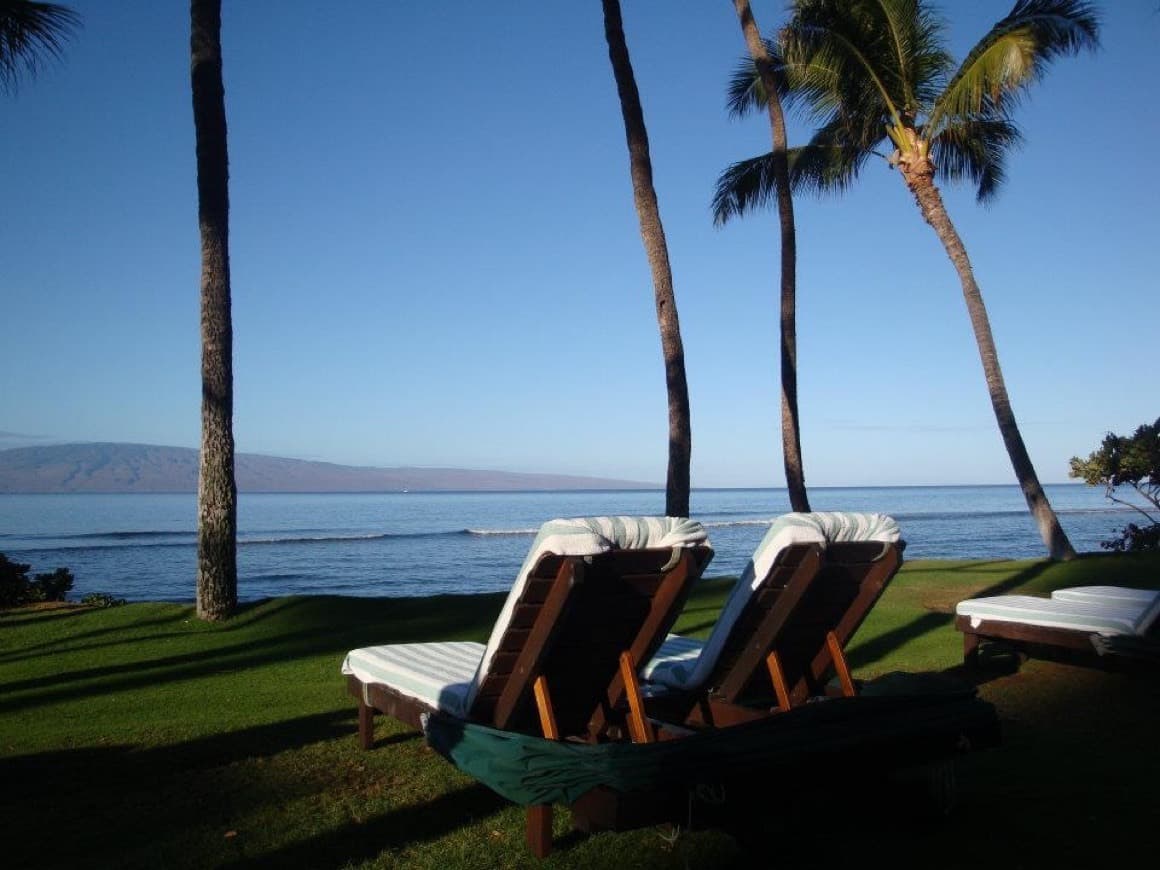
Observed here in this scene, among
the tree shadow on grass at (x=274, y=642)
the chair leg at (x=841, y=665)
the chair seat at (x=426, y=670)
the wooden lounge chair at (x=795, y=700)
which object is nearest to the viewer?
the wooden lounge chair at (x=795, y=700)

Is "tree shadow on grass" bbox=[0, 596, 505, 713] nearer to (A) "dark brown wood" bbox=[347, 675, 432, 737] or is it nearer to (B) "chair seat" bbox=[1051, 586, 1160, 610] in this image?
(A) "dark brown wood" bbox=[347, 675, 432, 737]

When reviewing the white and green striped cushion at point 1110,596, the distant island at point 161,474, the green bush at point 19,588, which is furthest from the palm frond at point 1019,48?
the distant island at point 161,474

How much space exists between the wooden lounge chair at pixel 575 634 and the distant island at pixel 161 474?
125 m

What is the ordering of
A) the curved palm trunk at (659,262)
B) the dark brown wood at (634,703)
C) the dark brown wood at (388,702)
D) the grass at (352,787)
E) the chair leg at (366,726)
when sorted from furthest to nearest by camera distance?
1. the curved palm trunk at (659,262)
2. the chair leg at (366,726)
3. the dark brown wood at (388,702)
4. the dark brown wood at (634,703)
5. the grass at (352,787)

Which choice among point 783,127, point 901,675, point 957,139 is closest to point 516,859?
point 901,675

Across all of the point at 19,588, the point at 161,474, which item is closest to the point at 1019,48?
the point at 19,588

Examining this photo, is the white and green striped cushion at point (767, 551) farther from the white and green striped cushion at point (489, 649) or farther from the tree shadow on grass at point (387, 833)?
the tree shadow on grass at point (387, 833)

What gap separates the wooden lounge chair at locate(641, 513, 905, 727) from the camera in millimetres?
4336

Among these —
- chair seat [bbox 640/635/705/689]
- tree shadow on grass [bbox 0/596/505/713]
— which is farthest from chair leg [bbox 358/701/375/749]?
tree shadow on grass [bbox 0/596/505/713]

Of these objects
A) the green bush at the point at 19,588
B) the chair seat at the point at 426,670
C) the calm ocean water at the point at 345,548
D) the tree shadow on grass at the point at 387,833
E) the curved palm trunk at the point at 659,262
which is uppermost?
the curved palm trunk at the point at 659,262

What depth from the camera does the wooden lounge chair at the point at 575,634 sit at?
3.62 metres

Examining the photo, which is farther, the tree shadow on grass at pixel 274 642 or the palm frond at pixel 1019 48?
the palm frond at pixel 1019 48

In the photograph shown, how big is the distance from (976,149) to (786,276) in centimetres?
460

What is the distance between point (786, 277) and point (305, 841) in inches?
497
